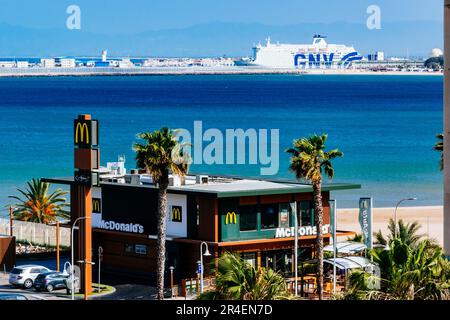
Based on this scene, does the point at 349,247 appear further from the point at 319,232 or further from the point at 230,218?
the point at 230,218

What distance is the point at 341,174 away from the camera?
151m

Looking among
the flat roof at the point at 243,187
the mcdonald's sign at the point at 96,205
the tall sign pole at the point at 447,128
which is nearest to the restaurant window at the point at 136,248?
the mcdonald's sign at the point at 96,205

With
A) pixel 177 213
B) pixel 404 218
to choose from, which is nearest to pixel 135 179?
pixel 177 213

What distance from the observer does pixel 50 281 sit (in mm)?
49938

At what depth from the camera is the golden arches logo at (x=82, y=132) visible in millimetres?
50844

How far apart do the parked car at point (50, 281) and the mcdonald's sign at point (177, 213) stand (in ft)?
20.2

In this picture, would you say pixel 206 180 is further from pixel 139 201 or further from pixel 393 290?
pixel 393 290

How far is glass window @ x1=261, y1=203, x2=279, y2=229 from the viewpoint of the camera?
52.4 m

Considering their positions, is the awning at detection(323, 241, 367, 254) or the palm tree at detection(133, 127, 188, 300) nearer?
the palm tree at detection(133, 127, 188, 300)

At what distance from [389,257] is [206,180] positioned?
98.0ft

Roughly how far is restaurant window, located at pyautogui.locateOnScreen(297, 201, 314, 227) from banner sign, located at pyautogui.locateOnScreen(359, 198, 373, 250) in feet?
20.1

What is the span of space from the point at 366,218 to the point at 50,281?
45.2 ft

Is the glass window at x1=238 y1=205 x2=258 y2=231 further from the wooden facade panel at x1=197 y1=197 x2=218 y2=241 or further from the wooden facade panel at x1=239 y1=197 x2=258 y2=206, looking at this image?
the wooden facade panel at x1=197 y1=197 x2=218 y2=241

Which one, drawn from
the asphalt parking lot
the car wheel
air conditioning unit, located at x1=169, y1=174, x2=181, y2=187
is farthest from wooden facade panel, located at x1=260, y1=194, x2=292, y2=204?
the car wheel
